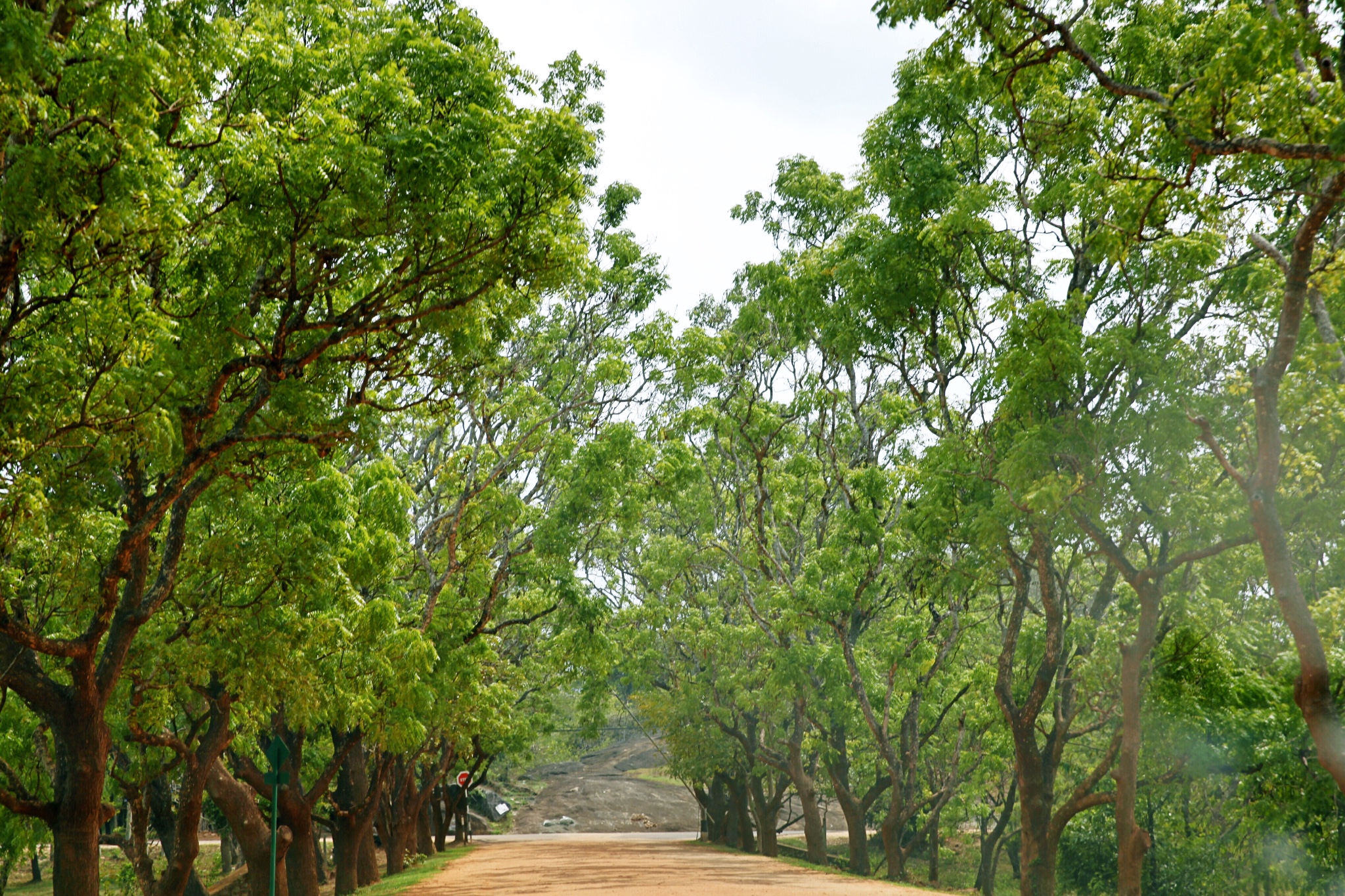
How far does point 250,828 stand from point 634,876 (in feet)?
24.5

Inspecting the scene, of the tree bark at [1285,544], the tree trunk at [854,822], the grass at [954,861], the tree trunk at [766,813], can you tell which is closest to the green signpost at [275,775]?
the tree bark at [1285,544]

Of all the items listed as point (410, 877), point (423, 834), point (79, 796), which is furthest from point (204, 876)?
point (79, 796)

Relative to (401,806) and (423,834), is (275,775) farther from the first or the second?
(423,834)

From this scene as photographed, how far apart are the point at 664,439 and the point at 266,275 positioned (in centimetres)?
1181

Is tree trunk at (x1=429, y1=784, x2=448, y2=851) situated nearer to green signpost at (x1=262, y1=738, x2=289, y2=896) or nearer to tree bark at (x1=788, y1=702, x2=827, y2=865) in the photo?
tree bark at (x1=788, y1=702, x2=827, y2=865)

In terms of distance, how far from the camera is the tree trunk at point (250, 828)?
15.3 metres

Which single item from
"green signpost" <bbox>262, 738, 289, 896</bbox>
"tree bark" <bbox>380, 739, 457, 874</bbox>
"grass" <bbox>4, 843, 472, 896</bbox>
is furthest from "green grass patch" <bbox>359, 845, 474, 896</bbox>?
"green signpost" <bbox>262, 738, 289, 896</bbox>

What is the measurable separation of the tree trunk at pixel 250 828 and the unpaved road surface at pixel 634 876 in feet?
7.56

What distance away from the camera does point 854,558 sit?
61.8 ft

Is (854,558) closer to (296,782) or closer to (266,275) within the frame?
(296,782)

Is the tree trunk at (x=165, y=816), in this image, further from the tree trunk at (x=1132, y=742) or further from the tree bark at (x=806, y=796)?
the tree trunk at (x=1132, y=742)

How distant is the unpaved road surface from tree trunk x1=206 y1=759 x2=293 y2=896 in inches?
90.7

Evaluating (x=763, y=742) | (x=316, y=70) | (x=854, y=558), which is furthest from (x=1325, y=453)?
(x=763, y=742)

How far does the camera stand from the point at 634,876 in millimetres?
20031
